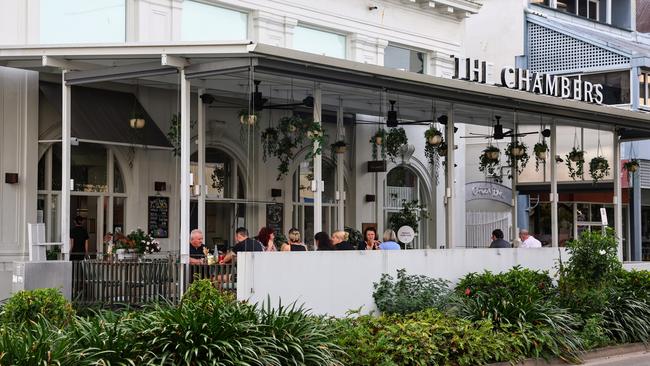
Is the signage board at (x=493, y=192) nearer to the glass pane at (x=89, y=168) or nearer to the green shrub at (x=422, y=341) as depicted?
the glass pane at (x=89, y=168)

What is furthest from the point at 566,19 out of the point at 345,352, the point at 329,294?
the point at 345,352

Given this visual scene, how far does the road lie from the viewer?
16016 mm

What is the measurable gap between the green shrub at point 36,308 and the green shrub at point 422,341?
12.4 feet

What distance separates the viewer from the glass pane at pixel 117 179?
2134cm

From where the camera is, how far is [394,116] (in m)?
22.0

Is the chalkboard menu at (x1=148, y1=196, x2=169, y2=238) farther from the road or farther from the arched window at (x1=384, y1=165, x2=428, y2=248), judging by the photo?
the road

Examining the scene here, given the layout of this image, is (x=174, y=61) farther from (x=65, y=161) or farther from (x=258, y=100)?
(x=258, y=100)

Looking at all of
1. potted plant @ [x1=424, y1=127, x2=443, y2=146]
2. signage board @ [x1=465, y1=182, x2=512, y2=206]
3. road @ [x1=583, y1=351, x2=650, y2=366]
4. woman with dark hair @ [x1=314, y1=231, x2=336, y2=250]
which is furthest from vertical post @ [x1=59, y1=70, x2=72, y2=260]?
signage board @ [x1=465, y1=182, x2=512, y2=206]

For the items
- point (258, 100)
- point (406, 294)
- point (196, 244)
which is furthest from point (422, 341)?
point (258, 100)

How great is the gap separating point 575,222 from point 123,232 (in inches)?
769

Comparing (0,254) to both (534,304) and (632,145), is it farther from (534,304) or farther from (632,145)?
(632,145)

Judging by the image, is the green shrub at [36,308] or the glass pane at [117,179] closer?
the green shrub at [36,308]

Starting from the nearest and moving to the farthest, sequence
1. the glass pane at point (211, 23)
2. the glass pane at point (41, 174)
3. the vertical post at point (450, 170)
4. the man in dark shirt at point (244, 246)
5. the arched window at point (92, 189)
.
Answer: the man in dark shirt at point (244, 246)
the glass pane at point (41, 174)
the arched window at point (92, 189)
the vertical post at point (450, 170)
the glass pane at point (211, 23)

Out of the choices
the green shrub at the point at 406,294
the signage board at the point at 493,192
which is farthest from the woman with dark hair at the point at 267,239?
the signage board at the point at 493,192
